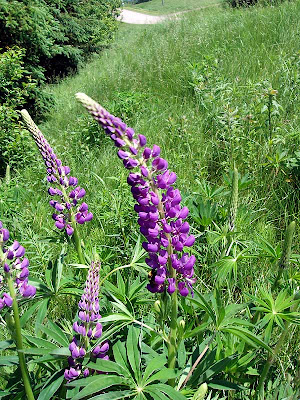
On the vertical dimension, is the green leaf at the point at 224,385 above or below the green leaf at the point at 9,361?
below

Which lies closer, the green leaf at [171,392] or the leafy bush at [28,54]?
the green leaf at [171,392]

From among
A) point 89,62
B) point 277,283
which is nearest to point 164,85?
point 277,283

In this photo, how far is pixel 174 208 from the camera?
1114 mm

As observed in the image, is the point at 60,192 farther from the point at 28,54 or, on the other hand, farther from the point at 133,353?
the point at 28,54

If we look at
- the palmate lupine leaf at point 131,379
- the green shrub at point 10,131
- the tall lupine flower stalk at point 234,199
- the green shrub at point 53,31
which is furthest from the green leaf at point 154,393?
the green shrub at point 53,31

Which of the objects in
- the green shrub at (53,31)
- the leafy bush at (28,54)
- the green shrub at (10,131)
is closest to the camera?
the green shrub at (10,131)

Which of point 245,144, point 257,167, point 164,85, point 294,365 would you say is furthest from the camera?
point 164,85

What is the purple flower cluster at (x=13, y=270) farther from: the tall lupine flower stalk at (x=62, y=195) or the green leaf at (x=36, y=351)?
the tall lupine flower stalk at (x=62, y=195)

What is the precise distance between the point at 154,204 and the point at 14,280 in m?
0.51

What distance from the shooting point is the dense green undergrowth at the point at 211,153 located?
2.02m

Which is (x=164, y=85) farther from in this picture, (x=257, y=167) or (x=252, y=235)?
(x=252, y=235)

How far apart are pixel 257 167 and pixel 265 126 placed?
376 mm

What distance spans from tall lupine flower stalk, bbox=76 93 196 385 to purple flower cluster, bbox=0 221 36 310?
38 centimetres

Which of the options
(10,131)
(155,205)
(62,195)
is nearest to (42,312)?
(62,195)
